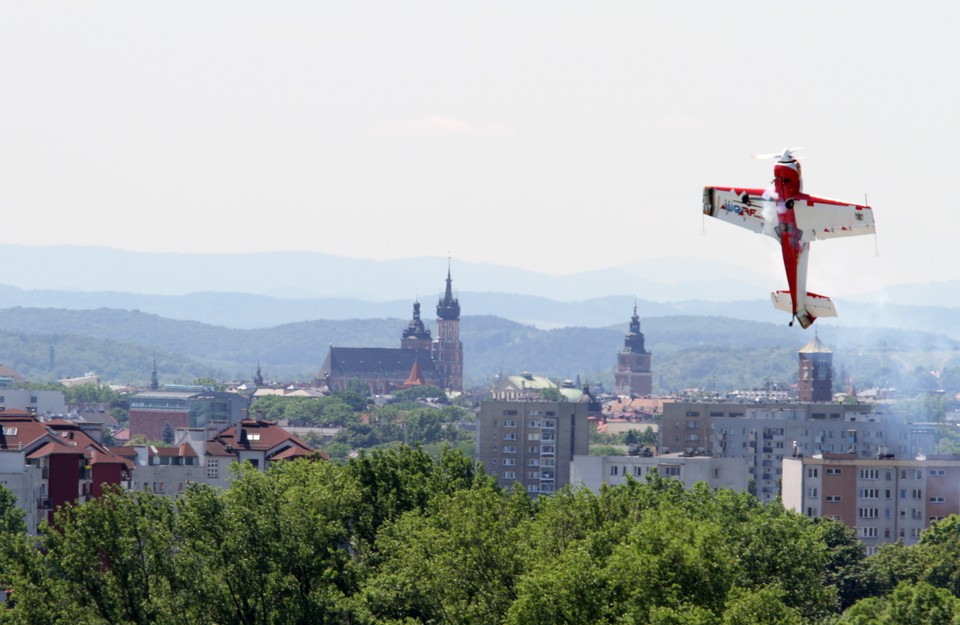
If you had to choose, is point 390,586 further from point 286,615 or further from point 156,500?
point 156,500

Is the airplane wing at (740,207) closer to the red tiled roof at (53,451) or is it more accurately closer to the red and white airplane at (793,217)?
the red and white airplane at (793,217)

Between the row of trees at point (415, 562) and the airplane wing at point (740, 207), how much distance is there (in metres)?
15.9

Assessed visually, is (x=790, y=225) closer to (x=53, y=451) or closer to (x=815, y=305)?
(x=815, y=305)

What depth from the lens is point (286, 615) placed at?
70.2 metres

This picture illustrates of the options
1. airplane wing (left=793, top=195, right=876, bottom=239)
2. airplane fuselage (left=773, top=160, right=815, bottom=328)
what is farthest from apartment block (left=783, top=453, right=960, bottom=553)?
airplane wing (left=793, top=195, right=876, bottom=239)

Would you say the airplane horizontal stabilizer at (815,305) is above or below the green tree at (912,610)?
above

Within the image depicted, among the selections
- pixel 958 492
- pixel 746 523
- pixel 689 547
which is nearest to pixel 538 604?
pixel 689 547

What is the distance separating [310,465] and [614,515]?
21.9 meters

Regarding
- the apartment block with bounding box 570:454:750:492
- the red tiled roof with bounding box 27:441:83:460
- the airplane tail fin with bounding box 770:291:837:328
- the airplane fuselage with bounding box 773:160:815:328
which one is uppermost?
the airplane fuselage with bounding box 773:160:815:328

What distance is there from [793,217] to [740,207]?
186 cm

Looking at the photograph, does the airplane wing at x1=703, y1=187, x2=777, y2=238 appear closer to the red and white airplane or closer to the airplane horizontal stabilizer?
the red and white airplane

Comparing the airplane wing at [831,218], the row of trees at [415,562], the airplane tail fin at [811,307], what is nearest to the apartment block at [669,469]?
the row of trees at [415,562]

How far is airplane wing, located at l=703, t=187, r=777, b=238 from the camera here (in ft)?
148

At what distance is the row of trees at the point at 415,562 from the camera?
60.5m
